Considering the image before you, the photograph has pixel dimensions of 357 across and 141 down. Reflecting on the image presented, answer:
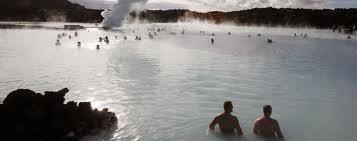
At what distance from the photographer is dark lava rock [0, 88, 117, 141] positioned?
8188mm

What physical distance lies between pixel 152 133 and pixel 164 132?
30 centimetres

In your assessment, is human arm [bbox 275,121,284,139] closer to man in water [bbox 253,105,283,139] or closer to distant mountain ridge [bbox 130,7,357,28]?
man in water [bbox 253,105,283,139]

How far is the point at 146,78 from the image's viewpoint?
1819cm

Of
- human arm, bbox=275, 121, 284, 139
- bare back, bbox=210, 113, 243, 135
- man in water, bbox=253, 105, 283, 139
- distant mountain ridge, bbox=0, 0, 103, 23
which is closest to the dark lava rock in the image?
bare back, bbox=210, 113, 243, 135

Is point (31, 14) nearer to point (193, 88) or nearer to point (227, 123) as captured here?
point (193, 88)

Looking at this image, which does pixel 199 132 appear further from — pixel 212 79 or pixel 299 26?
pixel 299 26

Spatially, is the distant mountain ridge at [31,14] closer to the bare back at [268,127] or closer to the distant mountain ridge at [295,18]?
the distant mountain ridge at [295,18]

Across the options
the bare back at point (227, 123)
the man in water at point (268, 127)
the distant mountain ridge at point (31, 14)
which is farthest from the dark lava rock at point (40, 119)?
the distant mountain ridge at point (31, 14)

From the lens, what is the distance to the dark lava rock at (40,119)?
26.9 ft

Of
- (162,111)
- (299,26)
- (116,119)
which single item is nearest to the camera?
(116,119)

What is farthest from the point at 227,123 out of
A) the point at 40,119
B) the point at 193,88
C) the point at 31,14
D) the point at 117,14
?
the point at 31,14

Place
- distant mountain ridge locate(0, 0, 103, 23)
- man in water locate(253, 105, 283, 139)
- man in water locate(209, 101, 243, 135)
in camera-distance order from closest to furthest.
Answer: man in water locate(253, 105, 283, 139) < man in water locate(209, 101, 243, 135) < distant mountain ridge locate(0, 0, 103, 23)

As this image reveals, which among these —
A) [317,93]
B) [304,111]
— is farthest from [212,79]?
[304,111]

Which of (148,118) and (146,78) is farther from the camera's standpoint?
(146,78)
